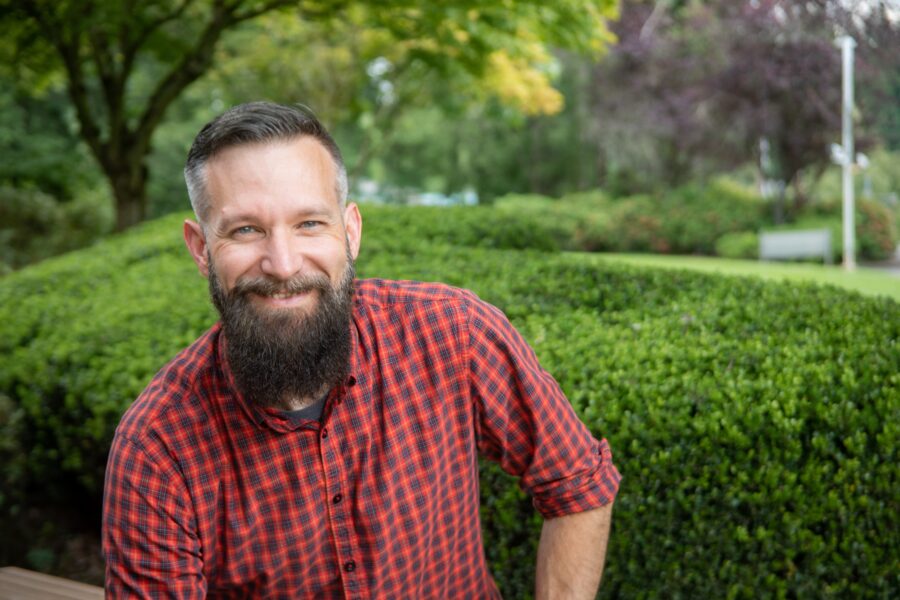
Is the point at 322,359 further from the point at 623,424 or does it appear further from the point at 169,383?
the point at 623,424

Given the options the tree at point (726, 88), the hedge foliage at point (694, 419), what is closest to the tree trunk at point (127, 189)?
the hedge foliage at point (694, 419)

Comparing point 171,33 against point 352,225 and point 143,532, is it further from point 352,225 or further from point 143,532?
point 143,532

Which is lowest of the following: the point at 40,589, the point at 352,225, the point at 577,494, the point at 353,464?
the point at 40,589

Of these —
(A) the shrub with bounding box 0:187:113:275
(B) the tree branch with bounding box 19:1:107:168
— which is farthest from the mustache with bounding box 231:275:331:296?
(A) the shrub with bounding box 0:187:113:275

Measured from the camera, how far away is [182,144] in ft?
80.1

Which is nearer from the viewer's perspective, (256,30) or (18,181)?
(18,181)

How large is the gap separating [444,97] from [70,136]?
930 cm

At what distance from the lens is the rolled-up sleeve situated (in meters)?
1.92

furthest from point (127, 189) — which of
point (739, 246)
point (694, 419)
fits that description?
point (739, 246)

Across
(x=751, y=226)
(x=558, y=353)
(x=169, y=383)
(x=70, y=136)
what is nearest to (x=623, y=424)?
(x=558, y=353)

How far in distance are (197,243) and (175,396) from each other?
35 cm

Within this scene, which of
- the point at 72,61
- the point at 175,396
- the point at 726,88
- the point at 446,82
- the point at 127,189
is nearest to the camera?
the point at 175,396

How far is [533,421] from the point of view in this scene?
1921mm

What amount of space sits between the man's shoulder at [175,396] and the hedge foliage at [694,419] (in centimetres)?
135
